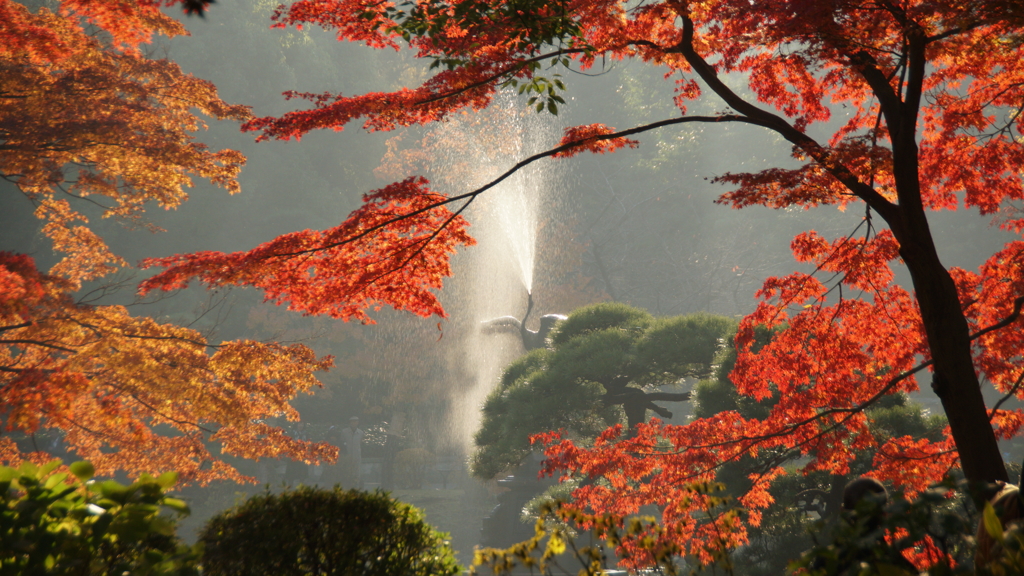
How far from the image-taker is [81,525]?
64.4 inches

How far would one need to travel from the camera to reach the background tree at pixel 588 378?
863 centimetres

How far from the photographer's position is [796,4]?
3256 millimetres

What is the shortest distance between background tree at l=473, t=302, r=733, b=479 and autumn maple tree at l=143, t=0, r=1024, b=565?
123 inches

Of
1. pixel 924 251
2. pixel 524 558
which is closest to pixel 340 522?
pixel 524 558

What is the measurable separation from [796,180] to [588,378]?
18.8 ft

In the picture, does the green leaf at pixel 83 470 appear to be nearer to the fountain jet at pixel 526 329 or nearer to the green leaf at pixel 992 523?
the green leaf at pixel 992 523

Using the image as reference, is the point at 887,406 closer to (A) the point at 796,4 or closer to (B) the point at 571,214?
(A) the point at 796,4

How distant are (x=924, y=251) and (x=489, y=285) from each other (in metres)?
19.6

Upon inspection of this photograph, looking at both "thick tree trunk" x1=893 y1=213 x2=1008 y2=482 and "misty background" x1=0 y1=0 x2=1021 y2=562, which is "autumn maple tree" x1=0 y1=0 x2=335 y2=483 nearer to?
"thick tree trunk" x1=893 y1=213 x2=1008 y2=482

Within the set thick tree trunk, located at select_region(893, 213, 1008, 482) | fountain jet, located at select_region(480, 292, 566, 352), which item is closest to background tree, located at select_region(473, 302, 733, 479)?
fountain jet, located at select_region(480, 292, 566, 352)

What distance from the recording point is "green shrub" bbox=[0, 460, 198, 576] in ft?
5.00

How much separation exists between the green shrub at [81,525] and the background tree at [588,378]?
22.9ft

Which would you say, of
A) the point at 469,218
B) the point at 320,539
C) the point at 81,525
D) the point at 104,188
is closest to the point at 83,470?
the point at 81,525

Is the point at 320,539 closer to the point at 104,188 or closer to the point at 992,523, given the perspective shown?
the point at 992,523
